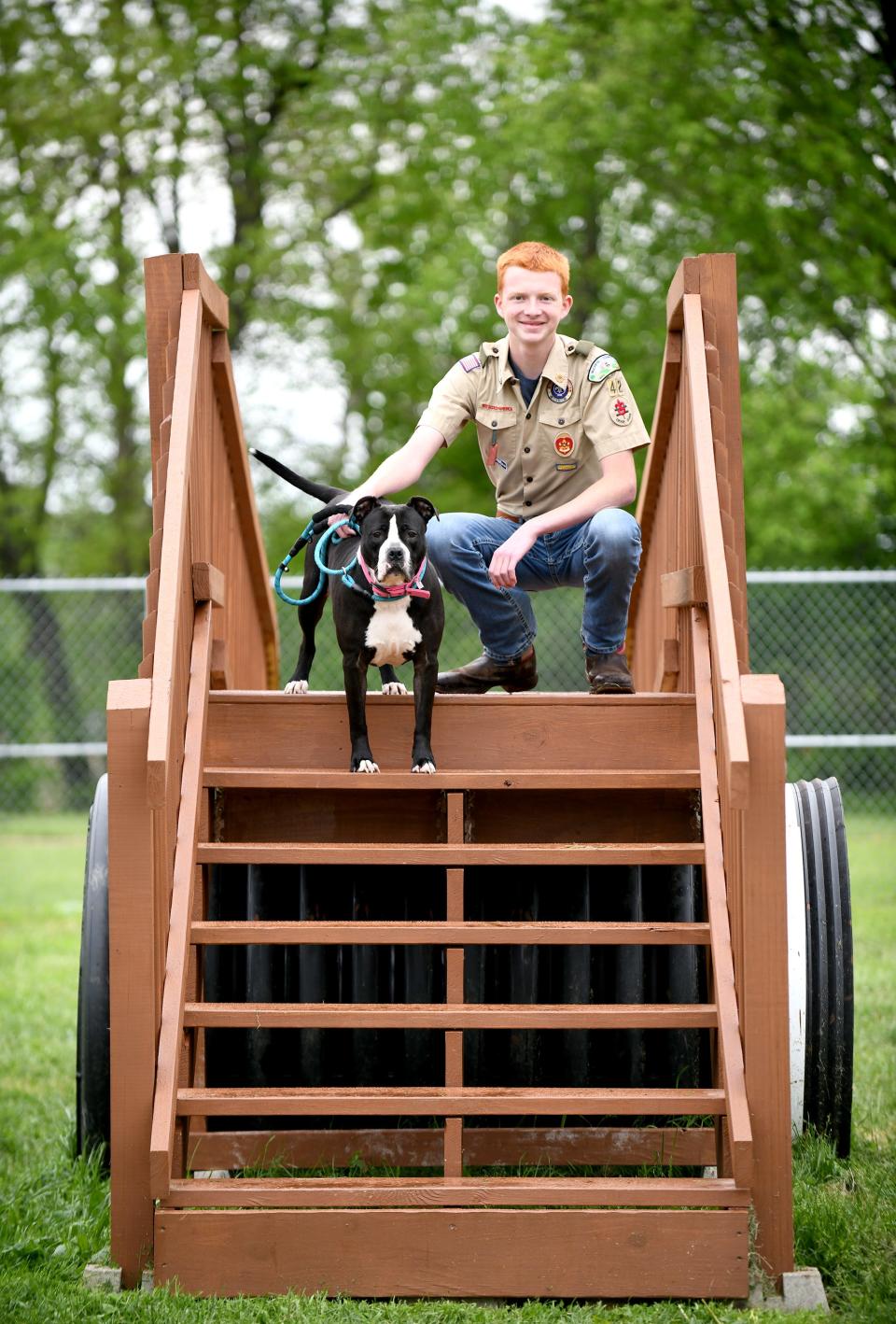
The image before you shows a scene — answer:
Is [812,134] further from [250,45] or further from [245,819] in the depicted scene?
[245,819]

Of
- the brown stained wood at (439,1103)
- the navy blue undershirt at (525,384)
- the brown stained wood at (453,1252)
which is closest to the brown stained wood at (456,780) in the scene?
the brown stained wood at (439,1103)

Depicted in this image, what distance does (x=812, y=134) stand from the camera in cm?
1612

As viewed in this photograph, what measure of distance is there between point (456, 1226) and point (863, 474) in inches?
613

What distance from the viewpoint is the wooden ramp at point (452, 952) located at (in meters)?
3.25

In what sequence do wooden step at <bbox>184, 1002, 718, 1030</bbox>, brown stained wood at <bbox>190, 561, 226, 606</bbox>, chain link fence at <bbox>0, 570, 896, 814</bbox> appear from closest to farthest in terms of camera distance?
1. wooden step at <bbox>184, 1002, 718, 1030</bbox>
2. brown stained wood at <bbox>190, 561, 226, 606</bbox>
3. chain link fence at <bbox>0, 570, 896, 814</bbox>

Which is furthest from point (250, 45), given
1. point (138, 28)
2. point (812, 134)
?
point (812, 134)

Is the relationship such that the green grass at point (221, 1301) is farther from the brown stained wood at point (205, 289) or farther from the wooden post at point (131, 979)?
the brown stained wood at point (205, 289)

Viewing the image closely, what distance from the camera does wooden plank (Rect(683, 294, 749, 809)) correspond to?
10.8 feet

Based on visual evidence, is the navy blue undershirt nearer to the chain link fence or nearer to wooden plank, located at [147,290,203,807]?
wooden plank, located at [147,290,203,807]

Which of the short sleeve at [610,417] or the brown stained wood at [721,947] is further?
the short sleeve at [610,417]

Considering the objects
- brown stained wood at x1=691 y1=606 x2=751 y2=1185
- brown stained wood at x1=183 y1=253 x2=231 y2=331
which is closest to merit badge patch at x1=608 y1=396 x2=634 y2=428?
brown stained wood at x1=691 y1=606 x2=751 y2=1185

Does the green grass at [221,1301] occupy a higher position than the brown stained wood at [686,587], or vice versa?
the brown stained wood at [686,587]

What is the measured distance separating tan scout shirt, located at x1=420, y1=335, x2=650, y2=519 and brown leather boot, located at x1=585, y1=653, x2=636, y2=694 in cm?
50

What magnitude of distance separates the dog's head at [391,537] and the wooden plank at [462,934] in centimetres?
92
